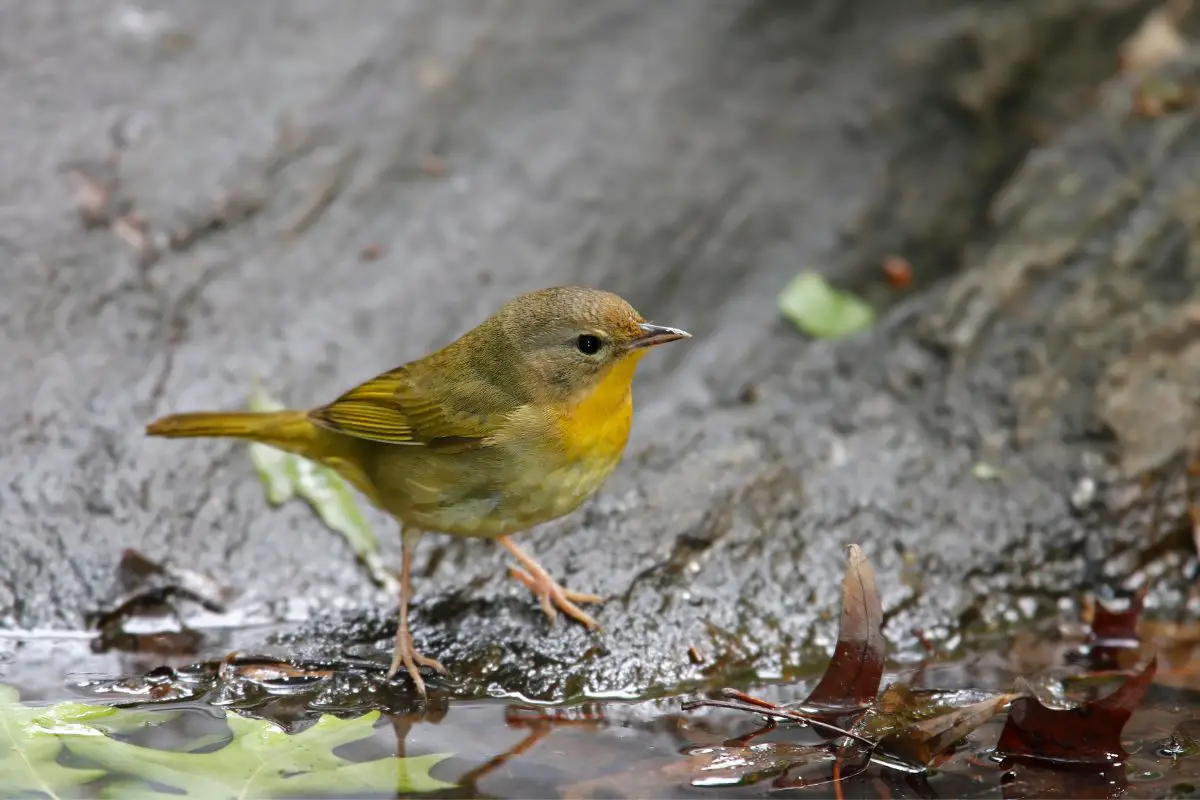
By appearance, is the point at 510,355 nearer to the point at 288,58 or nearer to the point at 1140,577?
the point at 1140,577

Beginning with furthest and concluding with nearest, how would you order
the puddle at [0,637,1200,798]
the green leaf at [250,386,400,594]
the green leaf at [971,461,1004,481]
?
the green leaf at [971,461,1004,481] < the green leaf at [250,386,400,594] < the puddle at [0,637,1200,798]

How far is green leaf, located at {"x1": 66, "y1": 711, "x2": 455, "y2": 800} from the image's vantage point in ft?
10.4

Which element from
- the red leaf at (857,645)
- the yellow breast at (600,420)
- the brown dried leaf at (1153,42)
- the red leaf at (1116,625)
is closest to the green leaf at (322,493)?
the yellow breast at (600,420)

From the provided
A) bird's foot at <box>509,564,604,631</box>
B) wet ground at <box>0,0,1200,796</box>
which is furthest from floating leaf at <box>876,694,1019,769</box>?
bird's foot at <box>509,564,604,631</box>

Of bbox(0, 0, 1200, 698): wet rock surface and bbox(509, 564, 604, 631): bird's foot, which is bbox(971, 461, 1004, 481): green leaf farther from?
bbox(509, 564, 604, 631): bird's foot

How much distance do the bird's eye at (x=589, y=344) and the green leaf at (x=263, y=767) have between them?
1.40 meters

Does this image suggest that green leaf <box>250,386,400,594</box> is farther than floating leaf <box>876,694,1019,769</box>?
Yes

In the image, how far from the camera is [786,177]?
6598 millimetres

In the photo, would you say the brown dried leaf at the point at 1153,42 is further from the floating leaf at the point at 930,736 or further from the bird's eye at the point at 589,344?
the floating leaf at the point at 930,736

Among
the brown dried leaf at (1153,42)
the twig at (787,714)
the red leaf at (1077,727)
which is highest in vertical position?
the brown dried leaf at (1153,42)

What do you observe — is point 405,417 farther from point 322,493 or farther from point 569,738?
point 569,738

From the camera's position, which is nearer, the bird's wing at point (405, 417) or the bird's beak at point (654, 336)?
the bird's beak at point (654, 336)

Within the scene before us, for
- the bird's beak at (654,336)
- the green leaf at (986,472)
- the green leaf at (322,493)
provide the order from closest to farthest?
the bird's beak at (654,336)
the green leaf at (322,493)
the green leaf at (986,472)

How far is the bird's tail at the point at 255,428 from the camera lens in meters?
4.35
